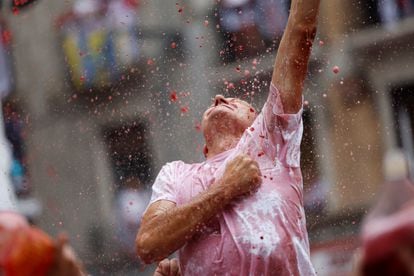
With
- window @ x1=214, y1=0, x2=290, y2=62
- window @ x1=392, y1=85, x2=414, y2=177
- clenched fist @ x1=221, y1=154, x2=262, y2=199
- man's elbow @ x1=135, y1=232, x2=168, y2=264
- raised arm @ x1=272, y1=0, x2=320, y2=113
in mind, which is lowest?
window @ x1=392, y1=85, x2=414, y2=177

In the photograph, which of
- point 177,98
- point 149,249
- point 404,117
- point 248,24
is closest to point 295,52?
point 149,249

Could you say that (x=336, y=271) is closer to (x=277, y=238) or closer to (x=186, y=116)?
(x=186, y=116)

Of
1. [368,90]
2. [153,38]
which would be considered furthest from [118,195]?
[368,90]

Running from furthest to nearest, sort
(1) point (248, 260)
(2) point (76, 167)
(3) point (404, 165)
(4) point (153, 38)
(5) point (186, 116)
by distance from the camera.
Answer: (2) point (76, 167), (4) point (153, 38), (5) point (186, 116), (1) point (248, 260), (3) point (404, 165)

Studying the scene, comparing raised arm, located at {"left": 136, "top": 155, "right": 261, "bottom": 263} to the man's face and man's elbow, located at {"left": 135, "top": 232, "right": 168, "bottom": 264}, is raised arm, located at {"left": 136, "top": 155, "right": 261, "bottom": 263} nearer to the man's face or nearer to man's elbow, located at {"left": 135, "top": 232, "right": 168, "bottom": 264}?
man's elbow, located at {"left": 135, "top": 232, "right": 168, "bottom": 264}

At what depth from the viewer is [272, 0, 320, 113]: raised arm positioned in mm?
3211

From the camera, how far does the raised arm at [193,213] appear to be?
3.27 metres

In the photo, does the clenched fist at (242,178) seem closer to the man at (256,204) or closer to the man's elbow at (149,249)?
the man at (256,204)

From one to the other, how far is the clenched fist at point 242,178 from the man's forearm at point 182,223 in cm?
2

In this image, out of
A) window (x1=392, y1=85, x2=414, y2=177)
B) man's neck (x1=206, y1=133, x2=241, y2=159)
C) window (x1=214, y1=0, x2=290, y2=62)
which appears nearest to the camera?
man's neck (x1=206, y1=133, x2=241, y2=159)

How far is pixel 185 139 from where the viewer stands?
22.6 ft

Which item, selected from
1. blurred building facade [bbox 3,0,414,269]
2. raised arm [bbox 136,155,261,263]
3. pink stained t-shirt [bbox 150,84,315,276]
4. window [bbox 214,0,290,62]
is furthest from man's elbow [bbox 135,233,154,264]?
window [bbox 214,0,290,62]

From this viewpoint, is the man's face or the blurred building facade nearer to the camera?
the man's face

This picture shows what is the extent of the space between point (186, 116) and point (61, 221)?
2.24 meters
